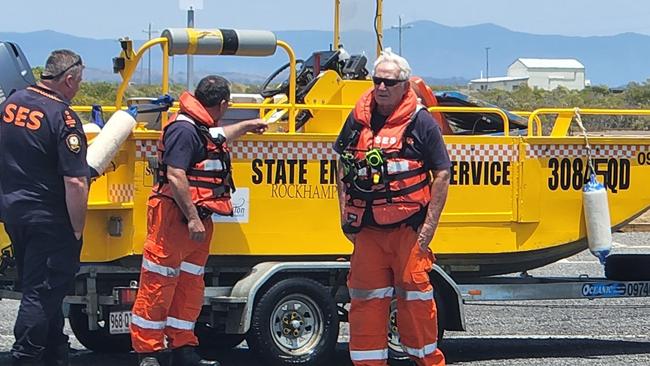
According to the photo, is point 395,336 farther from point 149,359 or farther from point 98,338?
point 98,338

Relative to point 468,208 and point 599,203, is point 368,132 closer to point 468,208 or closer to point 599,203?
point 468,208

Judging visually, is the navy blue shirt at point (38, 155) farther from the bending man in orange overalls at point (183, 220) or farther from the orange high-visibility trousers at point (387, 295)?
the orange high-visibility trousers at point (387, 295)

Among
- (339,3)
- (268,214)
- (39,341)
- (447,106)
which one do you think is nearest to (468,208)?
(447,106)

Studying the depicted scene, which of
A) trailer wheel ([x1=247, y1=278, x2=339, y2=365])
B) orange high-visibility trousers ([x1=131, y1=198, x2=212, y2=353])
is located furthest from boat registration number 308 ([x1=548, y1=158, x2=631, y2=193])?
orange high-visibility trousers ([x1=131, y1=198, x2=212, y2=353])

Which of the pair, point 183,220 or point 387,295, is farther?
point 183,220

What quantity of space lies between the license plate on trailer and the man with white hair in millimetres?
1730

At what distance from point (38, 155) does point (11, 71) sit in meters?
1.80

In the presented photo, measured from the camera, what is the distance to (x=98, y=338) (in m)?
8.79

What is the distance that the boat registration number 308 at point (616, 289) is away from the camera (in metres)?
8.80

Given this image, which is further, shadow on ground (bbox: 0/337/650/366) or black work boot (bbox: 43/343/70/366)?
shadow on ground (bbox: 0/337/650/366)

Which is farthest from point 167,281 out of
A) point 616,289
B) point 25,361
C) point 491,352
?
point 616,289

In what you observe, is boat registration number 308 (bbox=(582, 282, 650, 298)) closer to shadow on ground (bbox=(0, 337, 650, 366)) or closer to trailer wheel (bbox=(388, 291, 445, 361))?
shadow on ground (bbox=(0, 337, 650, 366))

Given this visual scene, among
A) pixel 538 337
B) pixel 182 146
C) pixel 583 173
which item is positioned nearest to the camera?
pixel 182 146

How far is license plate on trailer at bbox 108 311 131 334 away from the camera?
24.9 feet
